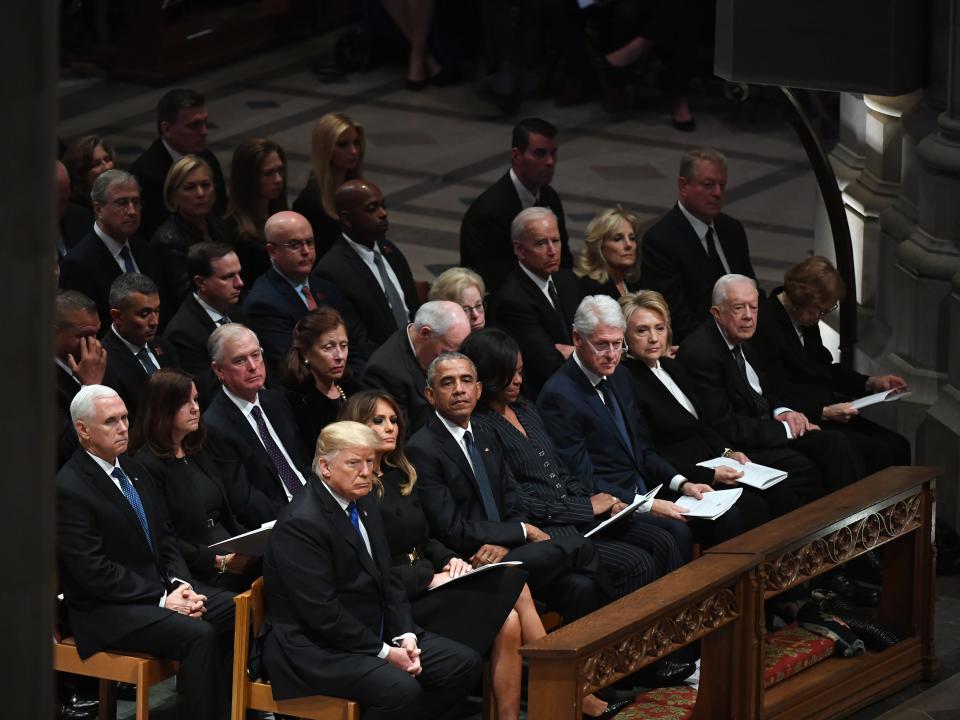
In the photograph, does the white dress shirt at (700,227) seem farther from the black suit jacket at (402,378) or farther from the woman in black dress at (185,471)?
the woman in black dress at (185,471)

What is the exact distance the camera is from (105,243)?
324 inches

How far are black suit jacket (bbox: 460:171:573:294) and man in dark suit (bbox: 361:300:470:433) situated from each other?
1.38 metres

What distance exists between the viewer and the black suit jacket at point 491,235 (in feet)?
29.1

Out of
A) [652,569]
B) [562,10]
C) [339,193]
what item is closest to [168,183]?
[339,193]

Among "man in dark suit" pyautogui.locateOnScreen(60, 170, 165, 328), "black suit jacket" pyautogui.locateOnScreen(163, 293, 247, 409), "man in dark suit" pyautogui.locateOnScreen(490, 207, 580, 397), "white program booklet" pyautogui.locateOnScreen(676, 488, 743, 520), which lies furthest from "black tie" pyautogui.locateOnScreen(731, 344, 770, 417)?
"man in dark suit" pyautogui.locateOnScreen(60, 170, 165, 328)

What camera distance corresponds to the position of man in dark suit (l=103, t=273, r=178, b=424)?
23.9ft

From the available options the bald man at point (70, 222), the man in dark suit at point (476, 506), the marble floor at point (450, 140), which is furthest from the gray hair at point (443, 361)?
the marble floor at point (450, 140)

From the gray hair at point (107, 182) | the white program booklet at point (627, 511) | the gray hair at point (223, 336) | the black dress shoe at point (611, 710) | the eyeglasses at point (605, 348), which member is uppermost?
the gray hair at point (107, 182)

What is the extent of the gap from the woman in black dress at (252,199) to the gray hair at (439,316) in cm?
164

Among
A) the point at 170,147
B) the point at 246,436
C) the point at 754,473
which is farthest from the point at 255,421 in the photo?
the point at 170,147

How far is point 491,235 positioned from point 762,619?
9.55 feet

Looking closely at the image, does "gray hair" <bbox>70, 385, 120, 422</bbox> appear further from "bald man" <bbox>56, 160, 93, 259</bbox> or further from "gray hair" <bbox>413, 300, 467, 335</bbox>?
"bald man" <bbox>56, 160, 93, 259</bbox>

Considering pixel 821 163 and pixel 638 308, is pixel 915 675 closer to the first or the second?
pixel 638 308

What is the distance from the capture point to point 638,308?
768cm
